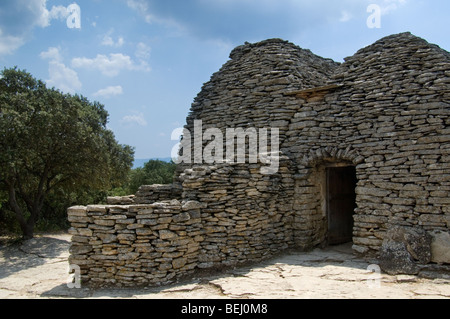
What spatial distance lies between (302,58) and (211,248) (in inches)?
228

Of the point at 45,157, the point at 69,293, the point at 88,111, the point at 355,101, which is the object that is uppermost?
the point at 88,111

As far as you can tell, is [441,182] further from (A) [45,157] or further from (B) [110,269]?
(A) [45,157]

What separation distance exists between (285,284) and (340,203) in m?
3.82

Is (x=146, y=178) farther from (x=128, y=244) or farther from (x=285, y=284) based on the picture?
(x=285, y=284)

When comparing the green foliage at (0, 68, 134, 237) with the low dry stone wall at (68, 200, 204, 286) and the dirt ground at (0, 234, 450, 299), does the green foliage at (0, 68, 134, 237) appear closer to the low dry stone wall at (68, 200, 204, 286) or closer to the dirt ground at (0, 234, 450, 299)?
the dirt ground at (0, 234, 450, 299)

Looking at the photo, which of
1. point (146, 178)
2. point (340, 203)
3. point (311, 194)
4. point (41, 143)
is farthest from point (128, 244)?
point (146, 178)

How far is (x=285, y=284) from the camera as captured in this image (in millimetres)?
5590

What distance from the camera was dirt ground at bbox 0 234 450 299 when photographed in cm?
511

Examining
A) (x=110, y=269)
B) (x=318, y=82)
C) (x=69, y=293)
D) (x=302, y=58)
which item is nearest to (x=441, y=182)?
(x=318, y=82)

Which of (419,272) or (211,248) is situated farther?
(211,248)

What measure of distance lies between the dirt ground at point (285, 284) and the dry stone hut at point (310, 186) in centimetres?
30

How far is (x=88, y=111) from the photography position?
42.2 feet

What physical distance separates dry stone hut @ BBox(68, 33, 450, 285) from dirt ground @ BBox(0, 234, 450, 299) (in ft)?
0.98

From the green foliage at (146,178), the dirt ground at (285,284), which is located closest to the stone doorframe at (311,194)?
the dirt ground at (285,284)
